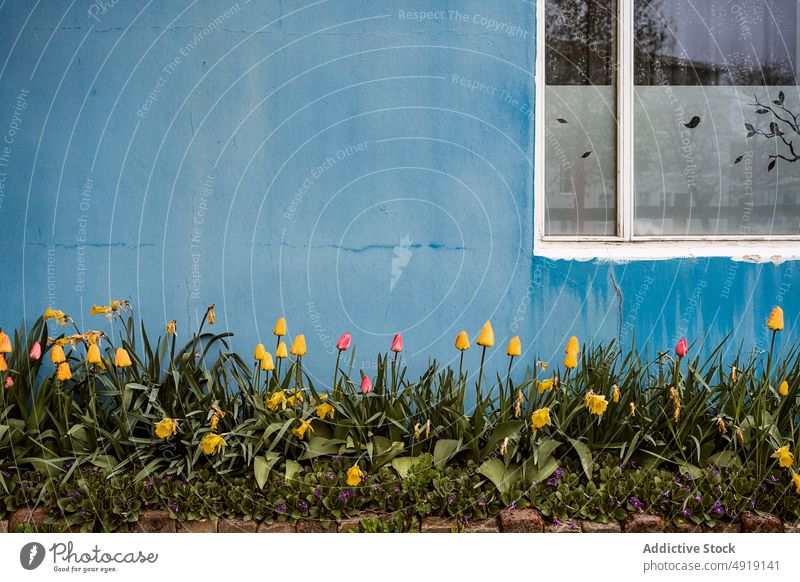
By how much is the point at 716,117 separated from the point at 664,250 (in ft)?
2.50

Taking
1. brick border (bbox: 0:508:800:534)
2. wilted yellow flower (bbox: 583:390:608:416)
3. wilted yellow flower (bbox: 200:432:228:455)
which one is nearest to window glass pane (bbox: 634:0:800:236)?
wilted yellow flower (bbox: 583:390:608:416)

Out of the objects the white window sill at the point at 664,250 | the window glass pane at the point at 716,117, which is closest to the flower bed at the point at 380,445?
the white window sill at the point at 664,250

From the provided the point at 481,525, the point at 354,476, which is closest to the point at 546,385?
the point at 481,525

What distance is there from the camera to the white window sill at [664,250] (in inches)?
142

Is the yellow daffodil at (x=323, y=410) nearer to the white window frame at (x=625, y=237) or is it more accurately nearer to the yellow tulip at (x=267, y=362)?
the yellow tulip at (x=267, y=362)

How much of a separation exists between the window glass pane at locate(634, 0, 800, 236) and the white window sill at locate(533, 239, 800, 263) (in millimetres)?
95

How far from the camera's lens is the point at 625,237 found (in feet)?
12.1

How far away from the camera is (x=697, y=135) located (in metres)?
3.75

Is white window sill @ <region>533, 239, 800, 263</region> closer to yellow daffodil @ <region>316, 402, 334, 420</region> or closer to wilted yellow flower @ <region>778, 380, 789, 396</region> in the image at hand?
wilted yellow flower @ <region>778, 380, 789, 396</region>

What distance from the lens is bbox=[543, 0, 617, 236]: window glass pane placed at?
3689 mm

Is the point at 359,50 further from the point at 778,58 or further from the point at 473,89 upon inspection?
the point at 778,58

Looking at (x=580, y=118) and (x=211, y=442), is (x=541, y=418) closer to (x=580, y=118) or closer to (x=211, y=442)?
(x=211, y=442)

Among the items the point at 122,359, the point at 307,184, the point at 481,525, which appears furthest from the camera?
the point at 307,184

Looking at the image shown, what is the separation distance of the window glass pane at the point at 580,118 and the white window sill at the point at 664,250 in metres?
0.11
